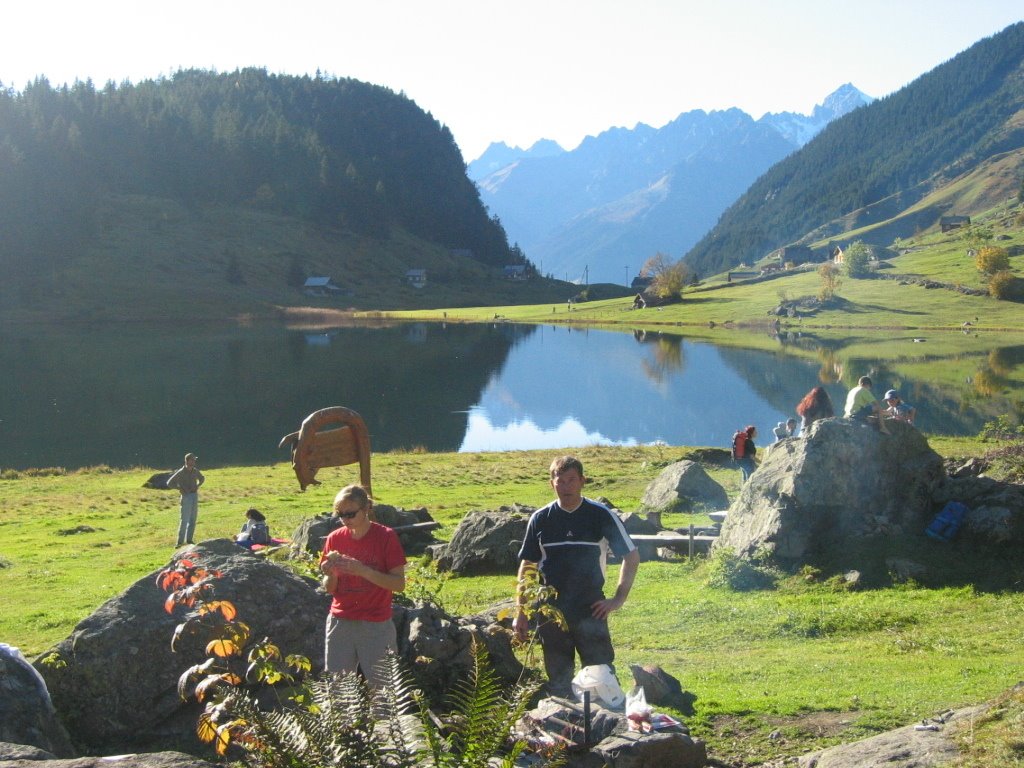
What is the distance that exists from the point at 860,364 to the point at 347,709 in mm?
84236

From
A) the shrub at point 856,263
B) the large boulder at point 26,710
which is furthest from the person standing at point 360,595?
the shrub at point 856,263

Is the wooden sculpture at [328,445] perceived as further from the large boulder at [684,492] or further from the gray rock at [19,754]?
the gray rock at [19,754]

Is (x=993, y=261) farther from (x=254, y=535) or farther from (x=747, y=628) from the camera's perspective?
(x=747, y=628)

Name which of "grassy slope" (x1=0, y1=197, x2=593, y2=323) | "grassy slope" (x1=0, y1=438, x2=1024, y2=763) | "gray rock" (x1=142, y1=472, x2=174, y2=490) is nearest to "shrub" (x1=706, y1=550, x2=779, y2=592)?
"grassy slope" (x1=0, y1=438, x2=1024, y2=763)

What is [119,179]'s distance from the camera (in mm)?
185250

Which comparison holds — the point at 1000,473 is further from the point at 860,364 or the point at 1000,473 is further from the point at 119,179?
the point at 119,179

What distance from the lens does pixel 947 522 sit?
16266 mm

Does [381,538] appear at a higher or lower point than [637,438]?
higher

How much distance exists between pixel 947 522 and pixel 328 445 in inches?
422

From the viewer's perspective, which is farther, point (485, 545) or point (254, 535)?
point (254, 535)

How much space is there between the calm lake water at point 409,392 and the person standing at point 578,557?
128 feet

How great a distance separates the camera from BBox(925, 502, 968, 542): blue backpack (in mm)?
16203

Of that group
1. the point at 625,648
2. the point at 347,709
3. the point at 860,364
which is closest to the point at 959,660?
the point at 625,648

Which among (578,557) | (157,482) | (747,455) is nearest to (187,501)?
(747,455)
